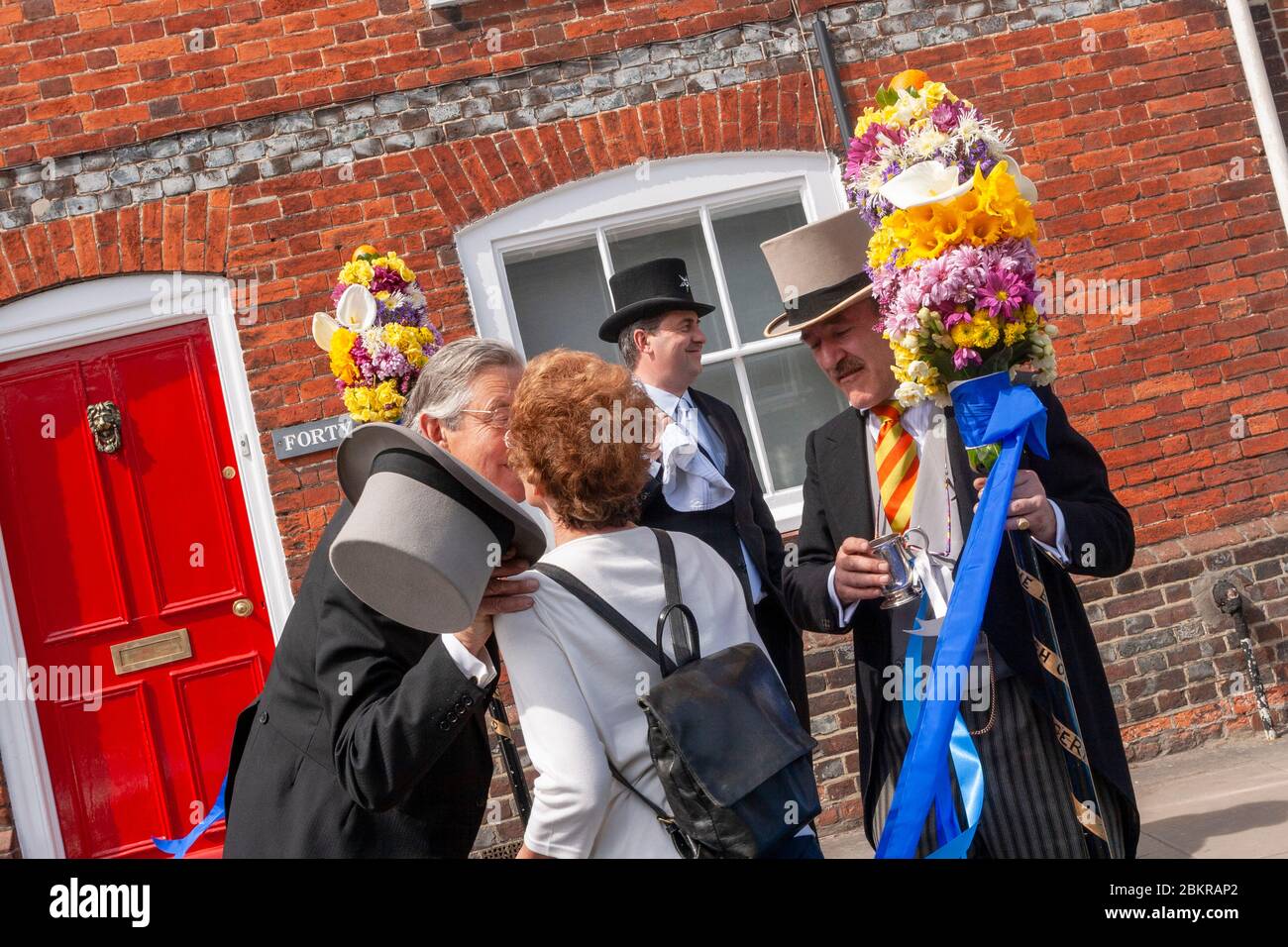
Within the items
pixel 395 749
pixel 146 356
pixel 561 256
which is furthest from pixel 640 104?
pixel 395 749

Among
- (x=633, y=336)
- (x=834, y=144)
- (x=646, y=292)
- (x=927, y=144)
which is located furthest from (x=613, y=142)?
(x=927, y=144)

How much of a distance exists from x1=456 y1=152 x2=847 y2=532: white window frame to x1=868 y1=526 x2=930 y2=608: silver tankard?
301 cm

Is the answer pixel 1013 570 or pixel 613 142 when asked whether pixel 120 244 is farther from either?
pixel 1013 570

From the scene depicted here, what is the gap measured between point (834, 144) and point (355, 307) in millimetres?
2784

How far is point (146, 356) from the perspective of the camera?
215 inches

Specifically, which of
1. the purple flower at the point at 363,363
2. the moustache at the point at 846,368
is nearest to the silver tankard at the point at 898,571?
the moustache at the point at 846,368

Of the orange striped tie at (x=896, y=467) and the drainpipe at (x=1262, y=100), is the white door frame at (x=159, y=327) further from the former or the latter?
the drainpipe at (x=1262, y=100)

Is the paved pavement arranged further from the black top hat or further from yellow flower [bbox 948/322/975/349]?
yellow flower [bbox 948/322/975/349]

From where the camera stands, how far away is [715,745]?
1.95 m

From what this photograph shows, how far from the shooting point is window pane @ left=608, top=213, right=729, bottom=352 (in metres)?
5.79

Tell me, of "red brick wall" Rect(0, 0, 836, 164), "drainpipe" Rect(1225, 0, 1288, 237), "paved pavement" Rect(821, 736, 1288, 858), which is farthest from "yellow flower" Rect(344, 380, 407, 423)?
"drainpipe" Rect(1225, 0, 1288, 237)

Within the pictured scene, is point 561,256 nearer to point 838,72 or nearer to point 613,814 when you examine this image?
point 838,72

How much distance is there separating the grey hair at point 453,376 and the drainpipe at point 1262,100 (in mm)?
4816

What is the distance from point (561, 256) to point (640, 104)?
2.70ft
